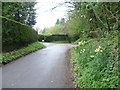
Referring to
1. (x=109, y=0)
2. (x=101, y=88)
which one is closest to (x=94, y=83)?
(x=101, y=88)

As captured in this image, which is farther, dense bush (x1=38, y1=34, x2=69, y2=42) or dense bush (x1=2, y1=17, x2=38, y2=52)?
dense bush (x1=38, y1=34, x2=69, y2=42)

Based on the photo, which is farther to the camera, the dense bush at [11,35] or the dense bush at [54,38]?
the dense bush at [54,38]

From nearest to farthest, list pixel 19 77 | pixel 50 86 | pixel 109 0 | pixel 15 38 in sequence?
pixel 50 86, pixel 19 77, pixel 109 0, pixel 15 38

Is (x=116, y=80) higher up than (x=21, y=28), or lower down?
lower down

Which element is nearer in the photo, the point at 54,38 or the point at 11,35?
the point at 11,35

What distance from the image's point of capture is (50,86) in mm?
3166

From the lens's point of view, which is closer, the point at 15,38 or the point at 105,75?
the point at 105,75

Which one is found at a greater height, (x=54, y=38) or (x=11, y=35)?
(x=11, y=35)

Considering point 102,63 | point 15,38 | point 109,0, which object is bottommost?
point 102,63

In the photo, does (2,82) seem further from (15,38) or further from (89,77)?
(15,38)

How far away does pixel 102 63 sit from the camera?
10.7 ft

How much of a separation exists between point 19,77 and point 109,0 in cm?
459

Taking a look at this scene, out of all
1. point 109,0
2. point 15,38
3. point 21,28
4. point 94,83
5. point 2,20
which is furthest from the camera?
point 21,28

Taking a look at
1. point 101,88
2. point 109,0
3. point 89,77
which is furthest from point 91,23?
point 101,88
